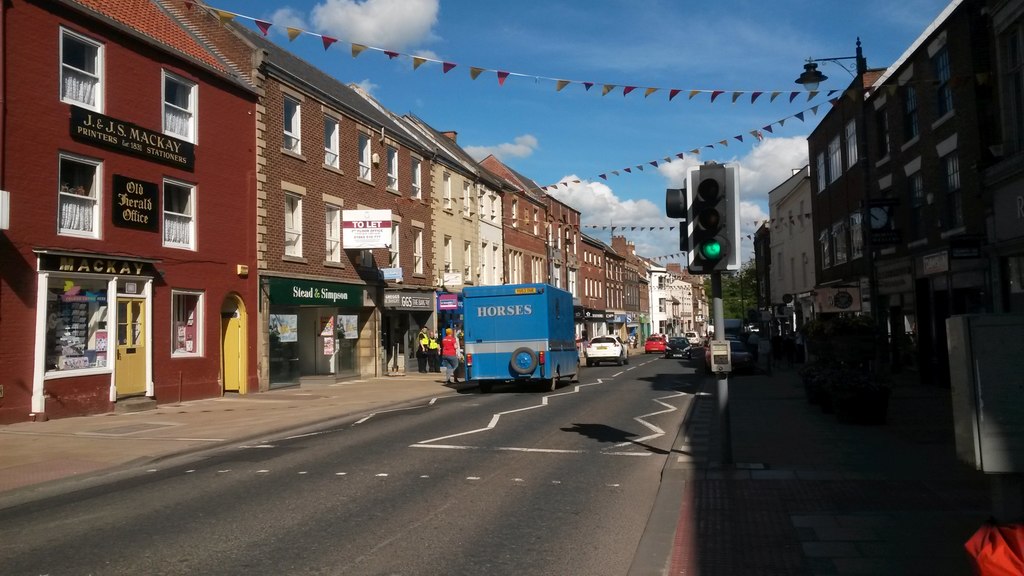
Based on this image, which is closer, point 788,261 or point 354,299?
point 354,299

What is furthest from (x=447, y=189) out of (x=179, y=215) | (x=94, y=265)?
(x=94, y=265)

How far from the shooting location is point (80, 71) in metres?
16.8

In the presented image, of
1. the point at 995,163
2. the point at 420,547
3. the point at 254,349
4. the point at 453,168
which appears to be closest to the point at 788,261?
the point at 453,168

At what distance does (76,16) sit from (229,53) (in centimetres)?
656

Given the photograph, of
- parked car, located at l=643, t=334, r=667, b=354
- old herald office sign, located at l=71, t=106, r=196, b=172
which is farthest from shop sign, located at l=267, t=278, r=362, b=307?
parked car, located at l=643, t=334, r=667, b=354

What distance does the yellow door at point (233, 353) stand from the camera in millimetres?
21781

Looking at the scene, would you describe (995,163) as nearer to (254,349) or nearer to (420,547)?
(420,547)

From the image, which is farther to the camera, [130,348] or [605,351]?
[605,351]

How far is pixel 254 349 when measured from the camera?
73.0 ft

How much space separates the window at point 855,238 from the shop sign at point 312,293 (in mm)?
17066

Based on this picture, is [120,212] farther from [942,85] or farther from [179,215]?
[942,85]

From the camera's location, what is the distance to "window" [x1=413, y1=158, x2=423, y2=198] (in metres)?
33.0

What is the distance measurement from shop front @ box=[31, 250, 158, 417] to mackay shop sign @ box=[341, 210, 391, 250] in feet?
27.2

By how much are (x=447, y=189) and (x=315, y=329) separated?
12016 millimetres
